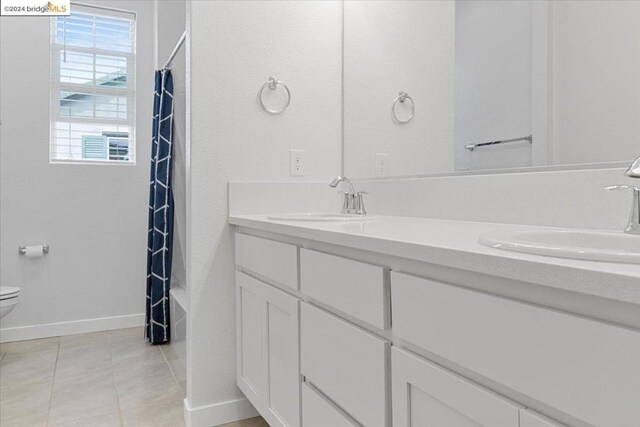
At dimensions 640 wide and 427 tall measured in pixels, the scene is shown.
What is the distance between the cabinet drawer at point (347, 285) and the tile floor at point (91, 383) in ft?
3.17

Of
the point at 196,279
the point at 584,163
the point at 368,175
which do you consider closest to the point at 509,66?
the point at 584,163

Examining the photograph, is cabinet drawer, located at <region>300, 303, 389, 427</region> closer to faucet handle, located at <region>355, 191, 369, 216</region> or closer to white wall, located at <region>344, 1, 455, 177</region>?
faucet handle, located at <region>355, 191, 369, 216</region>

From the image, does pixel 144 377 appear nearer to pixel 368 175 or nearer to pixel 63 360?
pixel 63 360

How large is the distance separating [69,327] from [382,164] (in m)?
2.54

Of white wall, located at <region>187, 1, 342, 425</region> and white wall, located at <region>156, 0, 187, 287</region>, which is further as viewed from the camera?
white wall, located at <region>156, 0, 187, 287</region>

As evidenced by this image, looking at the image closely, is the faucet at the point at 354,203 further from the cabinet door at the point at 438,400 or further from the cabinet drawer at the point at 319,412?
the cabinet door at the point at 438,400

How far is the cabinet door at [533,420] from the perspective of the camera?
62 centimetres

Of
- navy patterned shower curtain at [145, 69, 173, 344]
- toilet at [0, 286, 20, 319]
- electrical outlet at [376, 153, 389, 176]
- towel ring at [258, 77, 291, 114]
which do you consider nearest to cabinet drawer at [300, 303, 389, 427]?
electrical outlet at [376, 153, 389, 176]

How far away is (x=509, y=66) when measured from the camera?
4.48 feet

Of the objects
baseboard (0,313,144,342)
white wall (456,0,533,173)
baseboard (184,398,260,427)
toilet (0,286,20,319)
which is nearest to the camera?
white wall (456,0,533,173)

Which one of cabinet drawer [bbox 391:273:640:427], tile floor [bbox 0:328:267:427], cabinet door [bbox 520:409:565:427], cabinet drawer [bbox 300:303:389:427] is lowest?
tile floor [bbox 0:328:267:427]

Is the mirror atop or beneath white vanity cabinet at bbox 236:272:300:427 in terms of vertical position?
atop

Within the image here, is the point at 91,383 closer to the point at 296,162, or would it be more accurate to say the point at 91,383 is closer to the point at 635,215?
the point at 296,162

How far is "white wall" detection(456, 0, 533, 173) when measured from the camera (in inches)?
52.1
